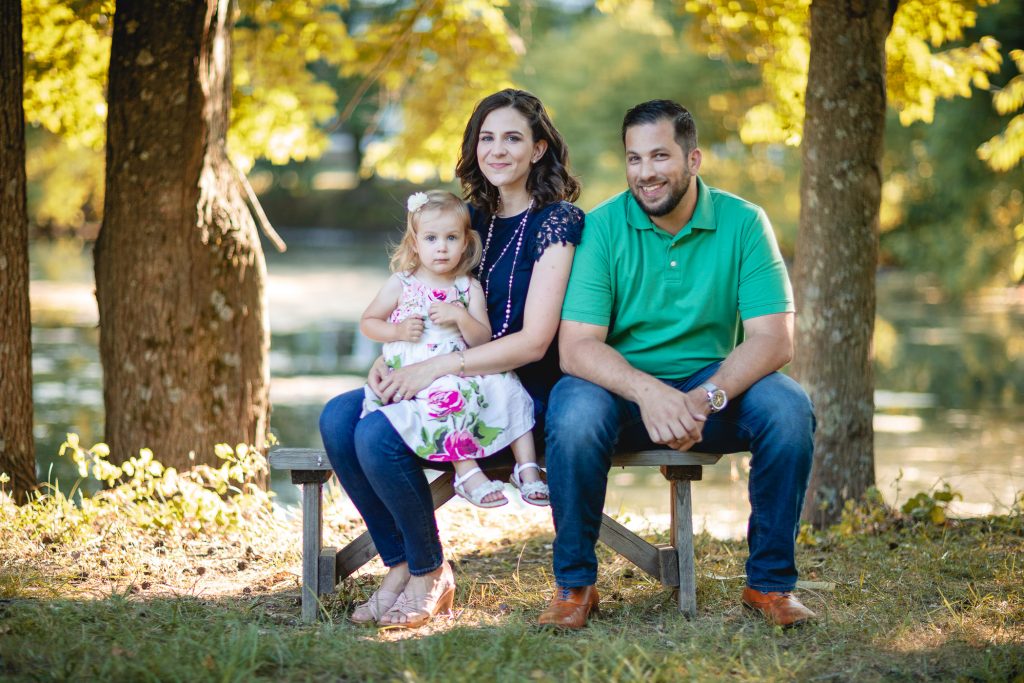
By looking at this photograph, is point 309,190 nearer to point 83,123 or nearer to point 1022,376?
point 1022,376

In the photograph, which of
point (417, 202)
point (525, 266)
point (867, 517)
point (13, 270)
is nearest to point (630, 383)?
point (525, 266)

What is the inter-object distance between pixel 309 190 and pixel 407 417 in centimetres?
4071

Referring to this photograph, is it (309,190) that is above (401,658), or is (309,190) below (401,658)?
above

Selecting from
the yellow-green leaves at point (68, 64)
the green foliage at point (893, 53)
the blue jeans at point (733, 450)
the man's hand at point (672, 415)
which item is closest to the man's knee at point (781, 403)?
the blue jeans at point (733, 450)

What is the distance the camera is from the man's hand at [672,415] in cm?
333

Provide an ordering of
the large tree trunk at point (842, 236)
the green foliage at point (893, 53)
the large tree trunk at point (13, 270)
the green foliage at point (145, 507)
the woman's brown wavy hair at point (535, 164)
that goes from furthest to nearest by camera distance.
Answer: the green foliage at point (893, 53)
the large tree trunk at point (842, 236)
the large tree trunk at point (13, 270)
the green foliage at point (145, 507)
the woman's brown wavy hair at point (535, 164)

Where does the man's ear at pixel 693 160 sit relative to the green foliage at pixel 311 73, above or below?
below

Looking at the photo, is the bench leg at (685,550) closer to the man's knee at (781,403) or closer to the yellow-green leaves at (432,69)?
the man's knee at (781,403)

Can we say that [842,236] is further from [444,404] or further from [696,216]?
[444,404]

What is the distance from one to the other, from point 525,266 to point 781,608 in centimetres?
135

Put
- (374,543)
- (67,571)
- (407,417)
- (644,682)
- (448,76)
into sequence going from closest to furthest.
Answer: (644,682), (407,417), (374,543), (67,571), (448,76)

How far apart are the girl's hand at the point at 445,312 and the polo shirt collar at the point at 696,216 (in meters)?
0.64

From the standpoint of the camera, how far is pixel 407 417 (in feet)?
10.9

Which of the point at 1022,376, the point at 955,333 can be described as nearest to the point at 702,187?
the point at 1022,376
